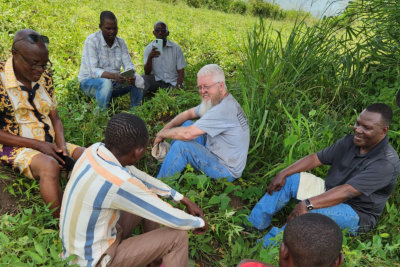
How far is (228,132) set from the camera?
306 cm

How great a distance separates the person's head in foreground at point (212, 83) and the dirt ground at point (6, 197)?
1.87m

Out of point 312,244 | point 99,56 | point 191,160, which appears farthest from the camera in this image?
point 99,56

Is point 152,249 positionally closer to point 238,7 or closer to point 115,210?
point 115,210

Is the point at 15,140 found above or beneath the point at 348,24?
beneath

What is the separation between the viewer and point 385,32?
162 inches

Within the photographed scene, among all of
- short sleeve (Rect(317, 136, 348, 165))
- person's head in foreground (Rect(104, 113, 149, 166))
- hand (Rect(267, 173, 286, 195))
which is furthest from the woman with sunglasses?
short sleeve (Rect(317, 136, 348, 165))

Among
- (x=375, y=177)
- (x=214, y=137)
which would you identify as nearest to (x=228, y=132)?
Answer: (x=214, y=137)

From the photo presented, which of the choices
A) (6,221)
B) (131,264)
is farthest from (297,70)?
(6,221)

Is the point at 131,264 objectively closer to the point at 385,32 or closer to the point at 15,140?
the point at 15,140

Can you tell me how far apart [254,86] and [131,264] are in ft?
7.94

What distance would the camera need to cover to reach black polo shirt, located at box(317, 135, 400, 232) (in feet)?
8.11

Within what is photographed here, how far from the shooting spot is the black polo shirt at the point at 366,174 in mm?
2471

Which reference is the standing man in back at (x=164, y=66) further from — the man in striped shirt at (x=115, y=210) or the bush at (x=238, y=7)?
the bush at (x=238, y=7)

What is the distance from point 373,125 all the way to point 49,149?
8.39 ft
